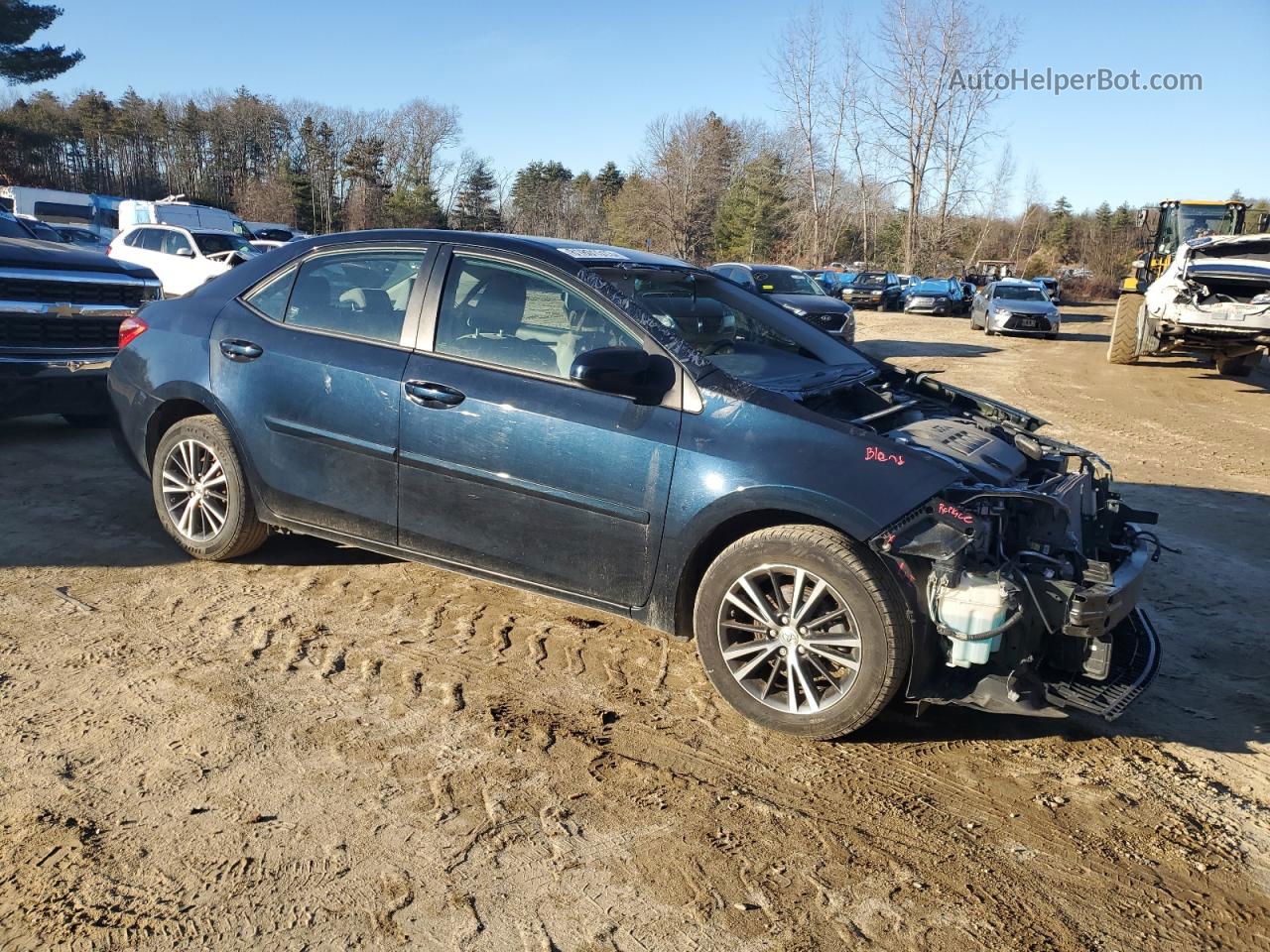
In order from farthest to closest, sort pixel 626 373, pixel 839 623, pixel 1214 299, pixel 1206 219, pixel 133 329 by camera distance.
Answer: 1. pixel 1206 219
2. pixel 1214 299
3. pixel 133 329
4. pixel 626 373
5. pixel 839 623

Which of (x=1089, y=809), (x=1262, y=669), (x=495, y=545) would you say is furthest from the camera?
(x=1262, y=669)

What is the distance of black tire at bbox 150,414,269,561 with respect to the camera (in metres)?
4.67

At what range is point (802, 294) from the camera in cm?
1691

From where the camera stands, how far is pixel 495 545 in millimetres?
3967

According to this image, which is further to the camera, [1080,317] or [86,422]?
[1080,317]

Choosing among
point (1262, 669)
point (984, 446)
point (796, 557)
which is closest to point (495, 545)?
point (796, 557)

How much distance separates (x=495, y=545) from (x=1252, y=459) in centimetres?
862

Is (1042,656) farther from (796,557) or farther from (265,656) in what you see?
(265,656)

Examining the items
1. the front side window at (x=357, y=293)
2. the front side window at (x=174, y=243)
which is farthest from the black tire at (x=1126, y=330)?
the front side window at (x=174, y=243)

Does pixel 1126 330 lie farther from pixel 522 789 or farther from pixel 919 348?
pixel 522 789

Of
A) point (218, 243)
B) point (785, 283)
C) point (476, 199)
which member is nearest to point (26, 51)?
point (476, 199)

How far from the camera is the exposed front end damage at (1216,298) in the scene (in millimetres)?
13781

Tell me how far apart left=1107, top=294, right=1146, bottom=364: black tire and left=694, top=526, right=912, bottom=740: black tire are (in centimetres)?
1613

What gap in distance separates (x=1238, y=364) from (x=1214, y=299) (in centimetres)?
255
